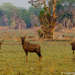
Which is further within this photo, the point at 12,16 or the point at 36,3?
the point at 12,16

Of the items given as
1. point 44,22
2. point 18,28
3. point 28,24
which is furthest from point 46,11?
point 28,24

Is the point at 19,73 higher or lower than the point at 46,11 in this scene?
lower

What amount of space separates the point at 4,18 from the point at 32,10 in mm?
17801

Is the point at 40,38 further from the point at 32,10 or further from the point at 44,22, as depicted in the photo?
the point at 32,10

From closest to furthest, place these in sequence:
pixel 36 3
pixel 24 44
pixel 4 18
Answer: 1. pixel 24 44
2. pixel 36 3
3. pixel 4 18

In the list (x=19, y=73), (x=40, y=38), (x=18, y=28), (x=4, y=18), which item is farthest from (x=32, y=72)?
(x=4, y=18)

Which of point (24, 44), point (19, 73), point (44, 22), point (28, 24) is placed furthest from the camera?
A: point (28, 24)

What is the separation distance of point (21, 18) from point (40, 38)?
87.0 m

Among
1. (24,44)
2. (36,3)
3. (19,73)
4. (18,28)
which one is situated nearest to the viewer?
(19,73)

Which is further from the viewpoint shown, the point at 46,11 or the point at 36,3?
the point at 36,3

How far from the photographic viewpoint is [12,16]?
148m

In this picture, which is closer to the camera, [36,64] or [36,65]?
[36,65]

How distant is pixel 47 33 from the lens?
181ft

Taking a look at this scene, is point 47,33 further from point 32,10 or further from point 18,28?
point 32,10
